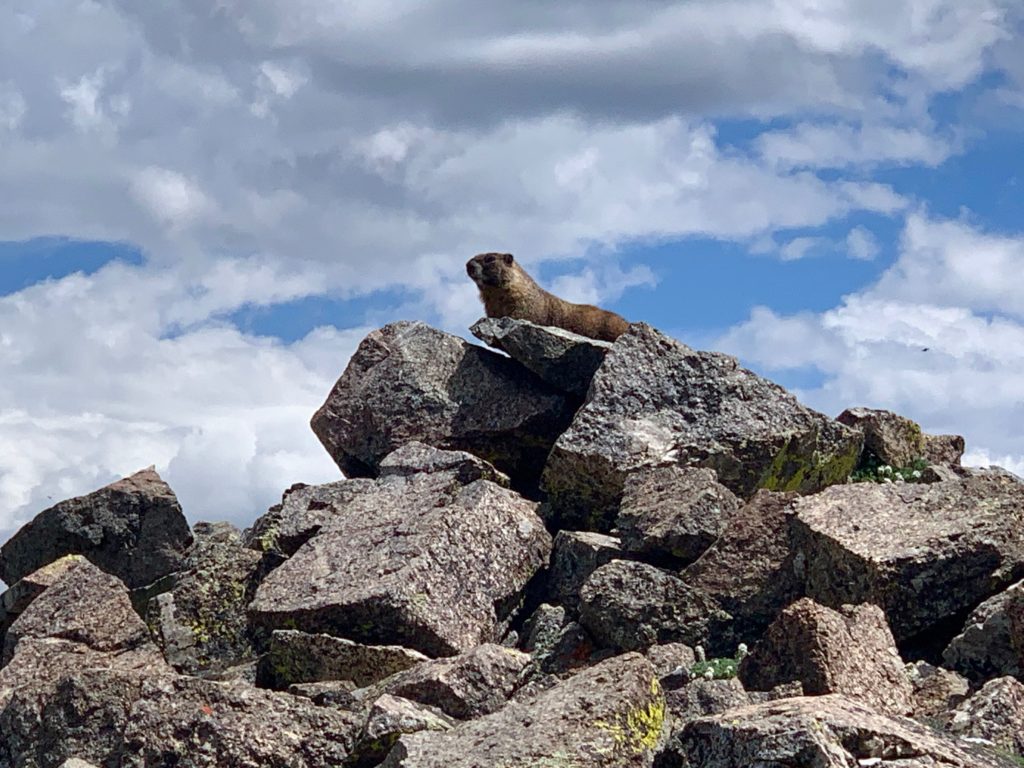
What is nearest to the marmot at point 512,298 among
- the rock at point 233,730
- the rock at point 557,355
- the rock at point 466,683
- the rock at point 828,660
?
the rock at point 557,355

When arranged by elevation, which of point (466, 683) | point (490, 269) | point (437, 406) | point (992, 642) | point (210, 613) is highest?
point (490, 269)

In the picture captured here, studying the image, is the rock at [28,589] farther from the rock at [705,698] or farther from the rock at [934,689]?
the rock at [934,689]

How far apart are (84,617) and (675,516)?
7.10 m

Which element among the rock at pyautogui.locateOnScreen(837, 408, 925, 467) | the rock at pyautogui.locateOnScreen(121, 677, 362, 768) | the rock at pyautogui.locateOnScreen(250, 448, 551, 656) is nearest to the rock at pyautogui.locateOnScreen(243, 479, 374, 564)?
the rock at pyautogui.locateOnScreen(250, 448, 551, 656)

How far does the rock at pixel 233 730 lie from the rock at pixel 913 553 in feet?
16.0

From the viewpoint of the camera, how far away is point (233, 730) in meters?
10.4

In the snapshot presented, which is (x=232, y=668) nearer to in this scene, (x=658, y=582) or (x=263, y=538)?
(x=263, y=538)

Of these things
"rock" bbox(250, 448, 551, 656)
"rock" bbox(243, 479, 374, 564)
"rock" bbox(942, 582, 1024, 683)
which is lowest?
"rock" bbox(942, 582, 1024, 683)

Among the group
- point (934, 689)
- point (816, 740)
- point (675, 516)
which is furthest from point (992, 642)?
point (816, 740)

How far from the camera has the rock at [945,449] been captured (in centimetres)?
2031

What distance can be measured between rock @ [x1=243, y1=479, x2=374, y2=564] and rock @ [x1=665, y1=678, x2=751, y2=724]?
722cm

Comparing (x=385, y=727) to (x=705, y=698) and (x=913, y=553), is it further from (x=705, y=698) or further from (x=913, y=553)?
(x=913, y=553)

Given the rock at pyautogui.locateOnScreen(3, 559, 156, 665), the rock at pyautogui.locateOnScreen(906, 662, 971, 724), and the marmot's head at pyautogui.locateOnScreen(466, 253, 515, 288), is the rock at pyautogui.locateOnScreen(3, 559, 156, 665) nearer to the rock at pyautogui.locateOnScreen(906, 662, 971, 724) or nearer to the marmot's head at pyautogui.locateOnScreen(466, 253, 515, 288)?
the rock at pyautogui.locateOnScreen(906, 662, 971, 724)

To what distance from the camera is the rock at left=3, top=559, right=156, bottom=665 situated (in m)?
15.6
